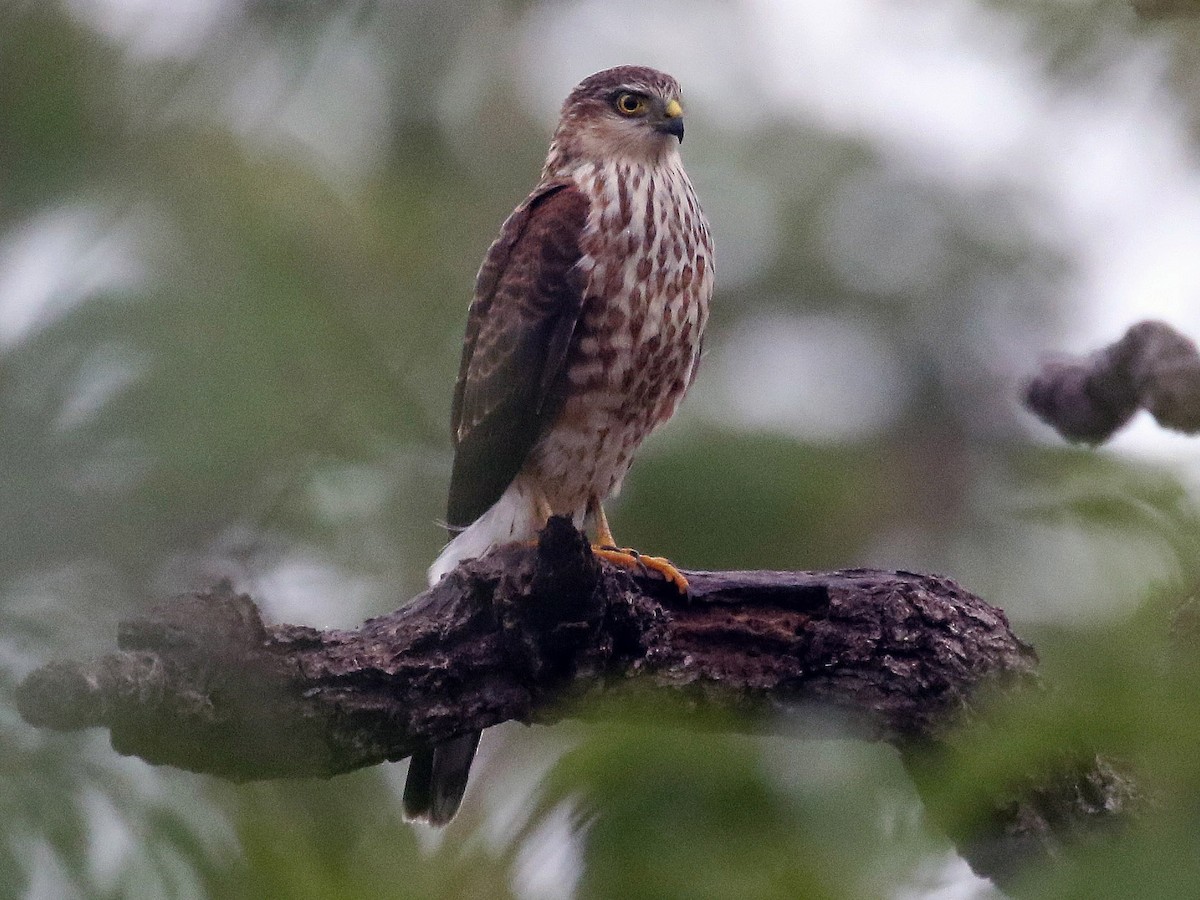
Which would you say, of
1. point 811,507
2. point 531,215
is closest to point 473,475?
point 531,215

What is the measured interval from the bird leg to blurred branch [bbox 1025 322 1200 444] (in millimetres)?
1097

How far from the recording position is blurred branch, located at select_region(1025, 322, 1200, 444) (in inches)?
80.4

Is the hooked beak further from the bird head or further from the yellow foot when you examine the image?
the yellow foot

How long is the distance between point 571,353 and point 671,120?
3.00 feet

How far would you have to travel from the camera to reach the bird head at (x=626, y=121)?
4375 mm

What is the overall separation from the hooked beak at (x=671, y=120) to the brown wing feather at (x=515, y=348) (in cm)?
51

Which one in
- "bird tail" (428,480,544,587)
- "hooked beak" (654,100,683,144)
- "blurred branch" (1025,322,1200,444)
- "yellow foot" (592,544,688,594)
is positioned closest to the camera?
"blurred branch" (1025,322,1200,444)

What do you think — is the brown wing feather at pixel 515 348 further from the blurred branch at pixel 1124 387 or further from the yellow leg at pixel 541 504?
the blurred branch at pixel 1124 387

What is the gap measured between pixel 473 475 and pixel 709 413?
5.04ft

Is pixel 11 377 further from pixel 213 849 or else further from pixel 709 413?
pixel 709 413

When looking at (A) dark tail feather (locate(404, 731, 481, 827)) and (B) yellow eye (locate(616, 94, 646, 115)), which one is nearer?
(A) dark tail feather (locate(404, 731, 481, 827))

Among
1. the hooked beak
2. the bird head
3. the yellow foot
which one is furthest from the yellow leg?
the hooked beak

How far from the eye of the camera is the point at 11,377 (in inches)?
39.0

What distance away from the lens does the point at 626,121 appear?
439 centimetres
